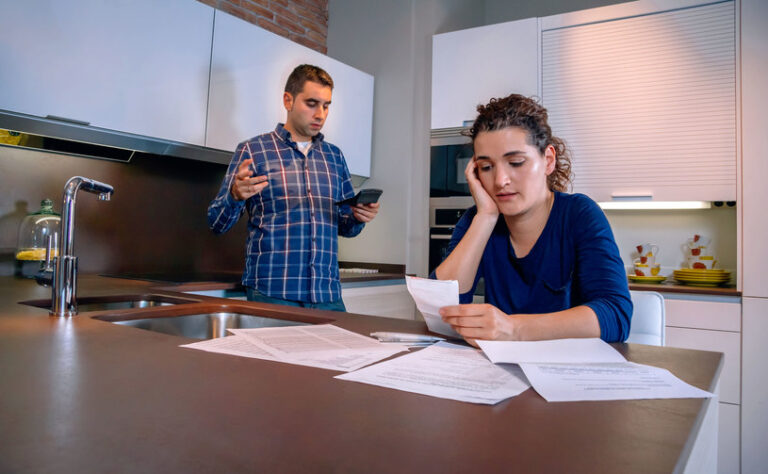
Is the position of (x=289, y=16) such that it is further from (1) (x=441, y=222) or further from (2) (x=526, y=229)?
(2) (x=526, y=229)

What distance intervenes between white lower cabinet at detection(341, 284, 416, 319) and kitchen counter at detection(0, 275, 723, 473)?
1956mm

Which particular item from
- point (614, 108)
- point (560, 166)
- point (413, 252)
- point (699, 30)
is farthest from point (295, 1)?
point (560, 166)

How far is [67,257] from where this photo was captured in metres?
1.16

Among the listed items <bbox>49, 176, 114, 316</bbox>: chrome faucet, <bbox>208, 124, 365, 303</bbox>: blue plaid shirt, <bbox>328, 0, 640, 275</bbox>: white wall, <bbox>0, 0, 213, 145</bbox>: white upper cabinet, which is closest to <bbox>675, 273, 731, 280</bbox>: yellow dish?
<bbox>328, 0, 640, 275</bbox>: white wall

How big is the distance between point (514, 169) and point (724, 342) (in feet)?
5.65

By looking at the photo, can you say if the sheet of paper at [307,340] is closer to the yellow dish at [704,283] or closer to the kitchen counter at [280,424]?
the kitchen counter at [280,424]

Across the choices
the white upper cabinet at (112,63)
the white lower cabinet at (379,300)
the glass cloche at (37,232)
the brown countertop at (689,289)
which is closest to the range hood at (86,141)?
the white upper cabinet at (112,63)

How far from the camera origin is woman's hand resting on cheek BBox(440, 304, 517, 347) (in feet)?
3.11

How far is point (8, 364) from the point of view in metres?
0.72

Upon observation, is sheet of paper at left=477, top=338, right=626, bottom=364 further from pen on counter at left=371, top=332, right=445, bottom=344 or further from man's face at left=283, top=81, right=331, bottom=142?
man's face at left=283, top=81, right=331, bottom=142

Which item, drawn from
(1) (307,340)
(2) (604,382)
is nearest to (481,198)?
(1) (307,340)

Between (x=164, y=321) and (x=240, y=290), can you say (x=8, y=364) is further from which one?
(x=240, y=290)

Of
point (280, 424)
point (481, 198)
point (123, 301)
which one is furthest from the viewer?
point (123, 301)

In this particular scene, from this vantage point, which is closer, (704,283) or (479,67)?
(704,283)
